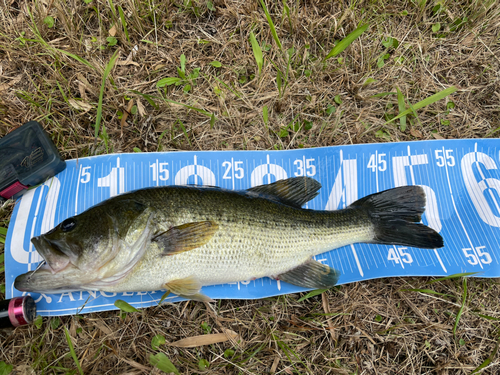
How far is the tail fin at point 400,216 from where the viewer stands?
7.57ft

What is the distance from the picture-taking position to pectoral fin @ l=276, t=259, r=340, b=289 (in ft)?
7.57

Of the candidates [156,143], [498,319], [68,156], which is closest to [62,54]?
[68,156]

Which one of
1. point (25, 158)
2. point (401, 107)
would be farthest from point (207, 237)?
point (401, 107)

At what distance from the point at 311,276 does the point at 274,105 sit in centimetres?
163

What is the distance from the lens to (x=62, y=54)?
275 centimetres

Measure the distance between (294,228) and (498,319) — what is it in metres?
1.96

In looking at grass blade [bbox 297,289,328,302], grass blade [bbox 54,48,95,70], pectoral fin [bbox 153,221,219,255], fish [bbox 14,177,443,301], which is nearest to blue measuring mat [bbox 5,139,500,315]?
grass blade [bbox 297,289,328,302]

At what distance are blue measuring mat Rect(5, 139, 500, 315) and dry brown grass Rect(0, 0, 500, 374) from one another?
0.12m

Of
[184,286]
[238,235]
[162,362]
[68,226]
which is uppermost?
[68,226]

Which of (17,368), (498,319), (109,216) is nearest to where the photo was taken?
(109,216)

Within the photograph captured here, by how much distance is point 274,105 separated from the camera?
9.16 ft

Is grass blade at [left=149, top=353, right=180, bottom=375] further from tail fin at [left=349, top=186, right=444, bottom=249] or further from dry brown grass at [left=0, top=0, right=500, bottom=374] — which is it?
tail fin at [left=349, top=186, right=444, bottom=249]

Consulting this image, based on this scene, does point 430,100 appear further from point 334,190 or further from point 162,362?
point 162,362

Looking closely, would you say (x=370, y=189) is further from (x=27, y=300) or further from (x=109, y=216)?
(x=27, y=300)
